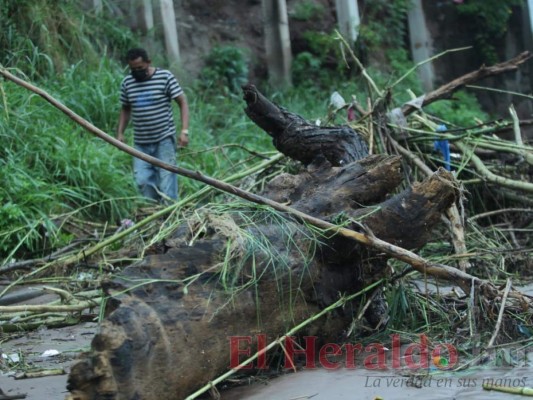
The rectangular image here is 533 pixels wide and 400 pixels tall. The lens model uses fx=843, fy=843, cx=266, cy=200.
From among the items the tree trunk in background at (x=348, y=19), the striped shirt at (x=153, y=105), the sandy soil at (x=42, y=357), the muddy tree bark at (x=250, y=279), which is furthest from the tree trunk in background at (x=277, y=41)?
the sandy soil at (x=42, y=357)

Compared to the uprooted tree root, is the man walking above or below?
above

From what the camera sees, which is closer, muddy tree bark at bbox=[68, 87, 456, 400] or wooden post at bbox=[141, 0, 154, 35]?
muddy tree bark at bbox=[68, 87, 456, 400]

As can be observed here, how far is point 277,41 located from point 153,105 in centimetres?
534

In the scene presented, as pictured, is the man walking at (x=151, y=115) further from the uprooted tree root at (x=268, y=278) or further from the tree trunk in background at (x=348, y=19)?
the tree trunk in background at (x=348, y=19)

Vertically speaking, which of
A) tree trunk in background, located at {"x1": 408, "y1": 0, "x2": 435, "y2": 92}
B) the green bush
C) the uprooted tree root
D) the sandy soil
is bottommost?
the sandy soil

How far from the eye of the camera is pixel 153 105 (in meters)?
7.62

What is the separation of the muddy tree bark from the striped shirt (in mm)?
3228

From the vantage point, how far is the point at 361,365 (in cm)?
355

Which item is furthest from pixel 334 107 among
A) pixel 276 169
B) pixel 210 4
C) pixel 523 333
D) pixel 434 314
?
pixel 210 4

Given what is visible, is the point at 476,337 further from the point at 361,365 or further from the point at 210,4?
the point at 210,4

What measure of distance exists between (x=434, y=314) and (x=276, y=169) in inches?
95.8

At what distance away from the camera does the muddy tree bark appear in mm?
2957

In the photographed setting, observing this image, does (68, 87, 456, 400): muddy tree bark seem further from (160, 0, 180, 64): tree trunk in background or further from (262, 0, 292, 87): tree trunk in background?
(262, 0, 292, 87): tree trunk in background

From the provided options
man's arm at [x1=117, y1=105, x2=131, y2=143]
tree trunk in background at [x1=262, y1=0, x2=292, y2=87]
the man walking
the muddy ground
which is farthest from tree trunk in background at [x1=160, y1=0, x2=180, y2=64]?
the muddy ground
